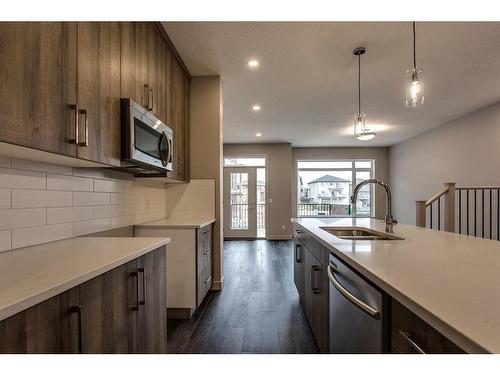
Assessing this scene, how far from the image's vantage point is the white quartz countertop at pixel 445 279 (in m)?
0.49

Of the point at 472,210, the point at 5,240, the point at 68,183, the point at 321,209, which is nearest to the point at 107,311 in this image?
the point at 5,240

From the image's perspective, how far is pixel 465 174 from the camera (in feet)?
15.7

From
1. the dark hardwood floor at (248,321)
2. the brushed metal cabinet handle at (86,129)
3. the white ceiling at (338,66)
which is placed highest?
the white ceiling at (338,66)

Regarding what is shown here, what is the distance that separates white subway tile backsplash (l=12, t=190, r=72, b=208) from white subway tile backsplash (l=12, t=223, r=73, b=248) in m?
0.12

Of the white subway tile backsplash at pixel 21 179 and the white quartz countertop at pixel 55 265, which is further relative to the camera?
the white subway tile backsplash at pixel 21 179

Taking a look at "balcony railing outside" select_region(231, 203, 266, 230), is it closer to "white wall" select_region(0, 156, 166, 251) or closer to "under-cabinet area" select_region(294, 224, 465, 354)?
"white wall" select_region(0, 156, 166, 251)

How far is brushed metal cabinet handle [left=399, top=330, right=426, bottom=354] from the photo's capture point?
0.64m

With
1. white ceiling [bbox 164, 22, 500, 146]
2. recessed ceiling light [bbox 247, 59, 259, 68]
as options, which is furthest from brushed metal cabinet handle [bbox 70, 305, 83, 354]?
recessed ceiling light [bbox 247, 59, 259, 68]

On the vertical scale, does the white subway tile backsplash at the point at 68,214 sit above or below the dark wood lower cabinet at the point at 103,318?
above

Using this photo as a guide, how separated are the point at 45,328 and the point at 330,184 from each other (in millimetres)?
7648

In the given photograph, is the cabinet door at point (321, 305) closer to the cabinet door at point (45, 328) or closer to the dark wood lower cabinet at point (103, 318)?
the dark wood lower cabinet at point (103, 318)

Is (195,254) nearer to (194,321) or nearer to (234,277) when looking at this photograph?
(194,321)

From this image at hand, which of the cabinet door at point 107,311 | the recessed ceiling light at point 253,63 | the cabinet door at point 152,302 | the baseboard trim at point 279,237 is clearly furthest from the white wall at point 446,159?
the cabinet door at point 107,311
